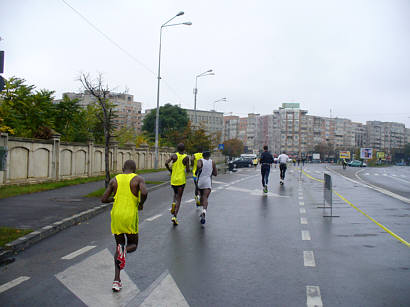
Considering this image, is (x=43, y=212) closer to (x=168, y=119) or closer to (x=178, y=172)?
(x=178, y=172)

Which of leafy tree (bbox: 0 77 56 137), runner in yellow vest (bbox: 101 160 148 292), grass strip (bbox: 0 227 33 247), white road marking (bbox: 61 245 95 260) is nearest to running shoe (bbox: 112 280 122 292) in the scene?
runner in yellow vest (bbox: 101 160 148 292)

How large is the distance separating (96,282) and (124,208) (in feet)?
3.56

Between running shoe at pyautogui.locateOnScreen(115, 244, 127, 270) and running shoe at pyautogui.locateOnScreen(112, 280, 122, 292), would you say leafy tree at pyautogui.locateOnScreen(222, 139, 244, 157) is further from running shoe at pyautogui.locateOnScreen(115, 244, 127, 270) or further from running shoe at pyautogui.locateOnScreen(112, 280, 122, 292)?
running shoe at pyautogui.locateOnScreen(112, 280, 122, 292)

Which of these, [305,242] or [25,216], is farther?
[25,216]

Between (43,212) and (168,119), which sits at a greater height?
(168,119)

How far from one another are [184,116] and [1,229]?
78.4m

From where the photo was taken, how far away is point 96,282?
5504 millimetres

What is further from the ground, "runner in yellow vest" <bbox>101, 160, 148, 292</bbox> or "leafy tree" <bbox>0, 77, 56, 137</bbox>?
"leafy tree" <bbox>0, 77, 56, 137</bbox>

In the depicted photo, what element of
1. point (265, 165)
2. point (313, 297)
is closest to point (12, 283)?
point (313, 297)

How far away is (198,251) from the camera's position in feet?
23.4

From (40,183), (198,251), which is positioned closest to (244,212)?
(198,251)

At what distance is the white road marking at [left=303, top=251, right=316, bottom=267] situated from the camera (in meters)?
6.30

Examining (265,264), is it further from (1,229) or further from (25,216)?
(25,216)

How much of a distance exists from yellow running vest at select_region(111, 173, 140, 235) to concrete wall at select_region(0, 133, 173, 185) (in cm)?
1210
